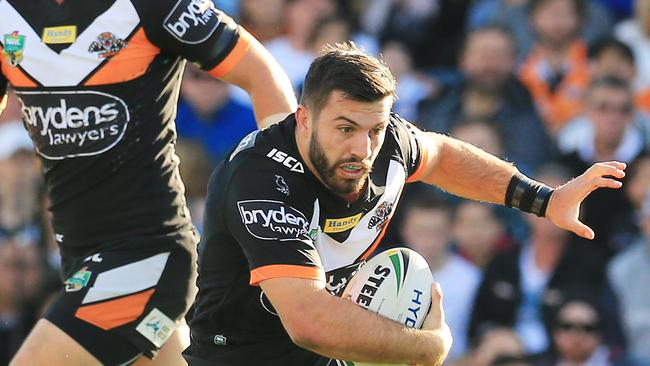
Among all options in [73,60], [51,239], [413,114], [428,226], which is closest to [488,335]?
[428,226]

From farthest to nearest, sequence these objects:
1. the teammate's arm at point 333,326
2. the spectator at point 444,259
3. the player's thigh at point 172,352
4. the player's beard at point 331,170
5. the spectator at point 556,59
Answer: the spectator at point 556,59 → the spectator at point 444,259 → the player's thigh at point 172,352 → the player's beard at point 331,170 → the teammate's arm at point 333,326

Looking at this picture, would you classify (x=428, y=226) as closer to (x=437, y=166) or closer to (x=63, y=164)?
(x=437, y=166)

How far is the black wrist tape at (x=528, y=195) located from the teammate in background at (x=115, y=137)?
3.27ft

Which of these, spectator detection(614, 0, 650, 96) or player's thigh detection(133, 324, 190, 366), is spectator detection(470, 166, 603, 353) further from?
player's thigh detection(133, 324, 190, 366)

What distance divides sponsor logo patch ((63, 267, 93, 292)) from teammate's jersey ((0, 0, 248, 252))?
112 mm

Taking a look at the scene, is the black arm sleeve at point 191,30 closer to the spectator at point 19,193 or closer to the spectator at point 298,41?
the spectator at point 19,193

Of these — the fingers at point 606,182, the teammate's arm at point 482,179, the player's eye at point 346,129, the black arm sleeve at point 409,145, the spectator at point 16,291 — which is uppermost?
the fingers at point 606,182

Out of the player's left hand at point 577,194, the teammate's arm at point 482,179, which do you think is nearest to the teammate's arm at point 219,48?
the teammate's arm at point 482,179

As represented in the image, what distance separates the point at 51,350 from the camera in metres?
5.03

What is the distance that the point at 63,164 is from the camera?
202 inches

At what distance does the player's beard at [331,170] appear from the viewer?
4453 mm

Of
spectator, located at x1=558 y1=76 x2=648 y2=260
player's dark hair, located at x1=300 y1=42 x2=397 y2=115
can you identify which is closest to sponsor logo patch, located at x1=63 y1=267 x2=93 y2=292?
player's dark hair, located at x1=300 y1=42 x2=397 y2=115

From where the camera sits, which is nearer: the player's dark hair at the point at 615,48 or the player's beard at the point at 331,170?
the player's beard at the point at 331,170

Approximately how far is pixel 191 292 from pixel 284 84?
971 millimetres
